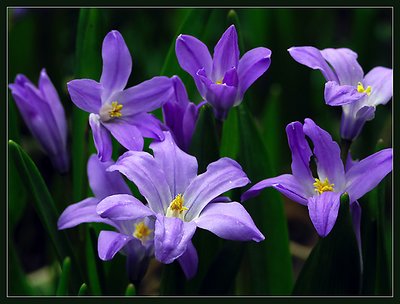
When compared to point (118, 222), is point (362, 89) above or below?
above

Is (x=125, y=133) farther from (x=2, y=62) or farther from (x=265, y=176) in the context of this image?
(x=2, y=62)

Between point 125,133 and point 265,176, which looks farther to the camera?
point 265,176

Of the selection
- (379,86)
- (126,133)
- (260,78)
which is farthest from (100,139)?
(260,78)

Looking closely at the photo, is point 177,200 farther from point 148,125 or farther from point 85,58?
point 85,58

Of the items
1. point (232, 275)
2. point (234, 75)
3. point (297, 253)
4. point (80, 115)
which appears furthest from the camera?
point (297, 253)

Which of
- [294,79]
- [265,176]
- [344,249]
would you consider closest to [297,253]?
[294,79]

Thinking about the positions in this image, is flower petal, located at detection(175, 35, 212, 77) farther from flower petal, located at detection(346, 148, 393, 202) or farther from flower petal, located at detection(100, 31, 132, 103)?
flower petal, located at detection(346, 148, 393, 202)
